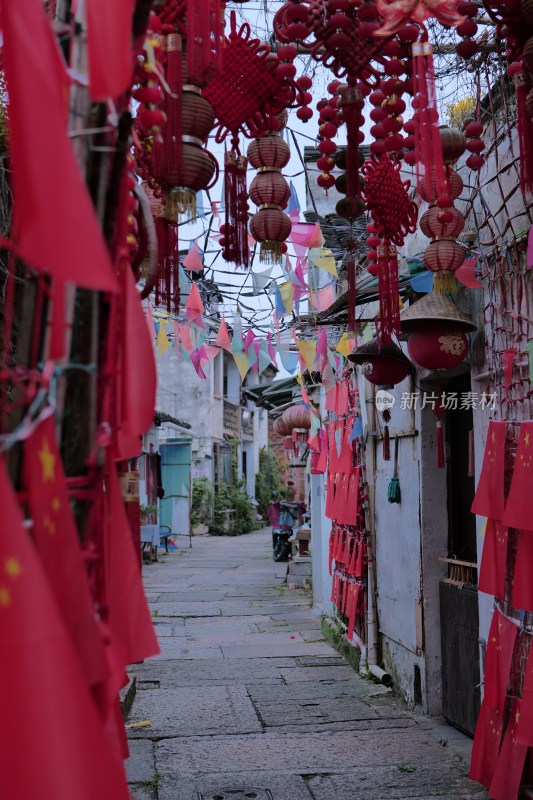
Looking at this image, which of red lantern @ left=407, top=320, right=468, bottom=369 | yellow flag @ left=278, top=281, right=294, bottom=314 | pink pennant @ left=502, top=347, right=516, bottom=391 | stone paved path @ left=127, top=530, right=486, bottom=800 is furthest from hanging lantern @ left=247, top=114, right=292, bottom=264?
yellow flag @ left=278, top=281, right=294, bottom=314

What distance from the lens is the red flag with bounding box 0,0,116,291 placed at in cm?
133

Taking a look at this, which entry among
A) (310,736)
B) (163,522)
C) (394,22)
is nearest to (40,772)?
(394,22)

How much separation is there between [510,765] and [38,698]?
3.99 metres

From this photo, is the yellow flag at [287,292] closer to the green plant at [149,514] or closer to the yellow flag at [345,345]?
the yellow flag at [345,345]

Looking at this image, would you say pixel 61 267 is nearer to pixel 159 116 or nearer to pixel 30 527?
pixel 30 527

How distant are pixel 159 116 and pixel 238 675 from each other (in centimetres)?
751

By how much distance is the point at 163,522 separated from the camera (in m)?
26.2

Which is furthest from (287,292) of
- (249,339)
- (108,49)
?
(108,49)

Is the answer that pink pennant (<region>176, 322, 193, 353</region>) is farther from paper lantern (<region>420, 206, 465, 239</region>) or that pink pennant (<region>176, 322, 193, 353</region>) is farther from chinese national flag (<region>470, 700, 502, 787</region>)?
chinese national flag (<region>470, 700, 502, 787</region>)

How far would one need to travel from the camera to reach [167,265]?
3.17 metres

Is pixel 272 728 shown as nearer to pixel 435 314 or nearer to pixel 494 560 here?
pixel 494 560

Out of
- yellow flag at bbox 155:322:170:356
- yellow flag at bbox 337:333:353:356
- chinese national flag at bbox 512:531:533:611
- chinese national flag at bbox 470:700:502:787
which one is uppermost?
yellow flag at bbox 155:322:170:356

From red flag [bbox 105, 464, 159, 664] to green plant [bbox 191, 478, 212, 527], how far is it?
26.1 metres

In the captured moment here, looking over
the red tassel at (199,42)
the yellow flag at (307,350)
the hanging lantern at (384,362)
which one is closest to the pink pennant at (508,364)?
the hanging lantern at (384,362)
